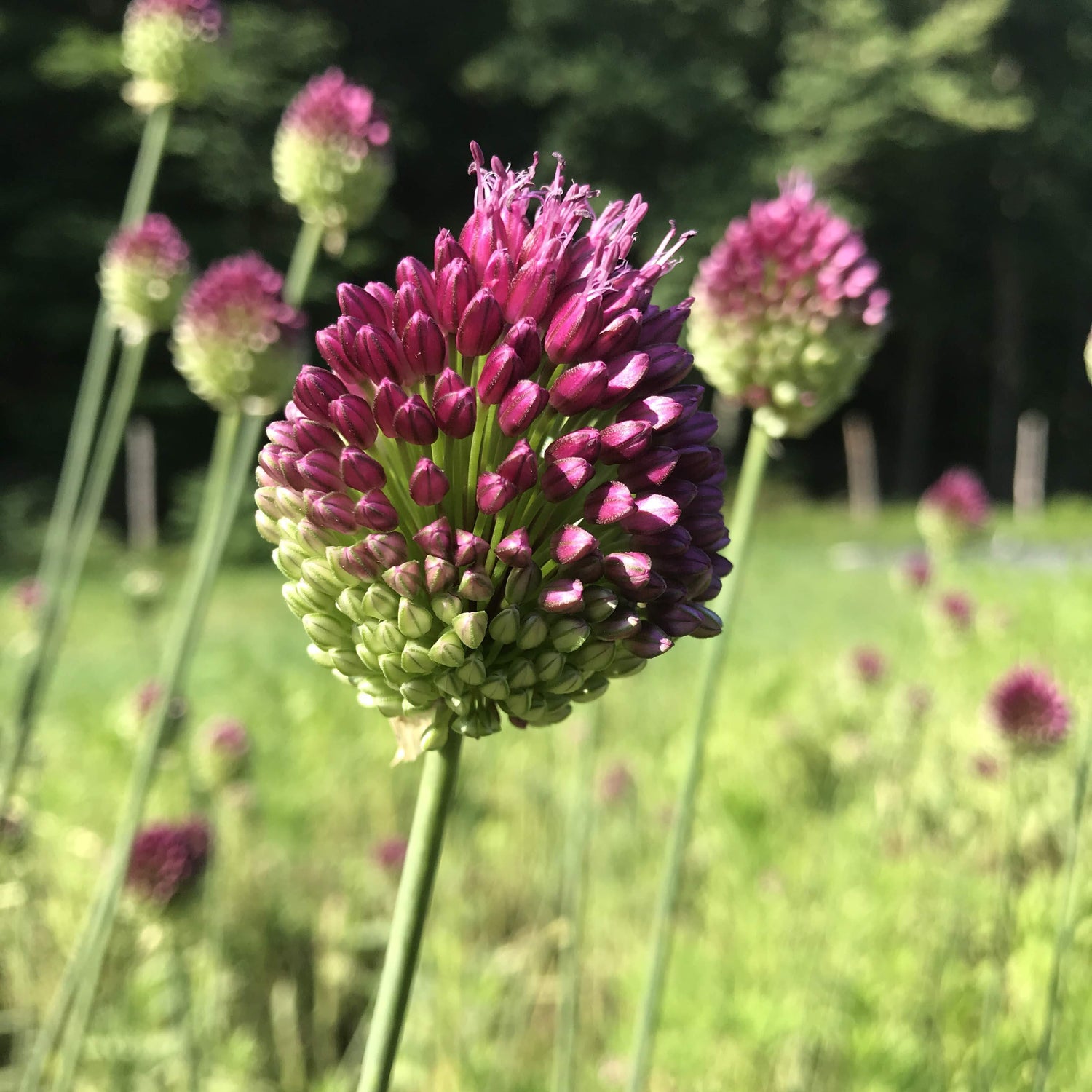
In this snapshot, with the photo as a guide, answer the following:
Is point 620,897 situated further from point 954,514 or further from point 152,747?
point 954,514

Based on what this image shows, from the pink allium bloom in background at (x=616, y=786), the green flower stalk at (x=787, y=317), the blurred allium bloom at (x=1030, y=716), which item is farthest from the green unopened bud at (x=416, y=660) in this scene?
the pink allium bloom in background at (x=616, y=786)

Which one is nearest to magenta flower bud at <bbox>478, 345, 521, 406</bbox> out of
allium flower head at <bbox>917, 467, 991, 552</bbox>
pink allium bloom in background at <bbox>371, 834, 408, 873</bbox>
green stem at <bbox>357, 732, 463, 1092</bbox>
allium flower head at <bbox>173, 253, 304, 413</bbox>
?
green stem at <bbox>357, 732, 463, 1092</bbox>

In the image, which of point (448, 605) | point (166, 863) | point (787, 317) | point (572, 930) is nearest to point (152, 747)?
point (166, 863)

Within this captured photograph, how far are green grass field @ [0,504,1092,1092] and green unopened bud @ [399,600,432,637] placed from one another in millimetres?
858

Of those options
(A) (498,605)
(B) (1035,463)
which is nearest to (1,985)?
(A) (498,605)

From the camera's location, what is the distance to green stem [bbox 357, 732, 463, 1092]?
0.63 meters

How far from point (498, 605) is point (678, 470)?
0.18m

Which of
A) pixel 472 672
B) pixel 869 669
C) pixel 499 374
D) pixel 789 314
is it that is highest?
pixel 789 314

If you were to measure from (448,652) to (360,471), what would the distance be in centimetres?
14

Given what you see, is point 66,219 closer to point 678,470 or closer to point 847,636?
point 847,636

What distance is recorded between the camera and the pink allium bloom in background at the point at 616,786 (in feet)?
9.34

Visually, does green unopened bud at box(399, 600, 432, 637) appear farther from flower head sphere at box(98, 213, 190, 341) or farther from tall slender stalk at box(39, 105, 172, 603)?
flower head sphere at box(98, 213, 190, 341)

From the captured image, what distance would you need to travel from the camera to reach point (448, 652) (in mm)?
715

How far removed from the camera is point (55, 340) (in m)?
13.7
